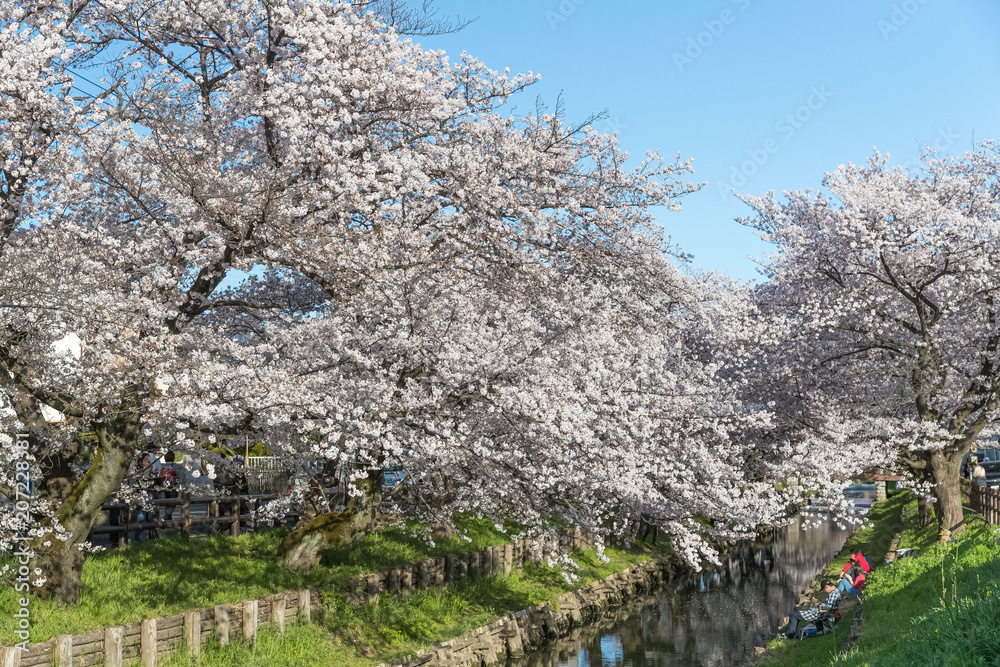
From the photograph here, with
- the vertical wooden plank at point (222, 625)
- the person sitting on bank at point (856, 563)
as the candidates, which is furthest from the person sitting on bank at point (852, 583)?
the vertical wooden plank at point (222, 625)

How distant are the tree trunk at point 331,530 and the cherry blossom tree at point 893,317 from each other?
1168 cm

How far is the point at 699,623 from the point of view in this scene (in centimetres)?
2203

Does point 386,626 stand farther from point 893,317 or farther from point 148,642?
point 893,317

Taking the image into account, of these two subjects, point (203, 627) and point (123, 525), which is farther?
point (123, 525)

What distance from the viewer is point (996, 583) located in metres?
8.80

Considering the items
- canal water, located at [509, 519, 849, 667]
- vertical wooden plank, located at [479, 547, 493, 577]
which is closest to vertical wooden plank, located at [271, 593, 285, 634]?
canal water, located at [509, 519, 849, 667]

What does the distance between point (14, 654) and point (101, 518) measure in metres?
4.25

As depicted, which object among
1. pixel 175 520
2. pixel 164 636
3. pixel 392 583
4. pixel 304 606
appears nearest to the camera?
pixel 164 636

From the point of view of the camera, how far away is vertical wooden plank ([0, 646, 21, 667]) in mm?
10078

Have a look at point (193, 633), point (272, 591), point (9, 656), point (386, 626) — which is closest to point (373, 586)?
point (386, 626)

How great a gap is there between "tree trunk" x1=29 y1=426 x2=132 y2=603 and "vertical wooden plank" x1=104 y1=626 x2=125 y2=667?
1311 millimetres

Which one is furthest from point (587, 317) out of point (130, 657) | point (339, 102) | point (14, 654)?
point (14, 654)

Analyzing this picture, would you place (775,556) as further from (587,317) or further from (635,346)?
(587,317)

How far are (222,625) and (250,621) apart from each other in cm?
57
